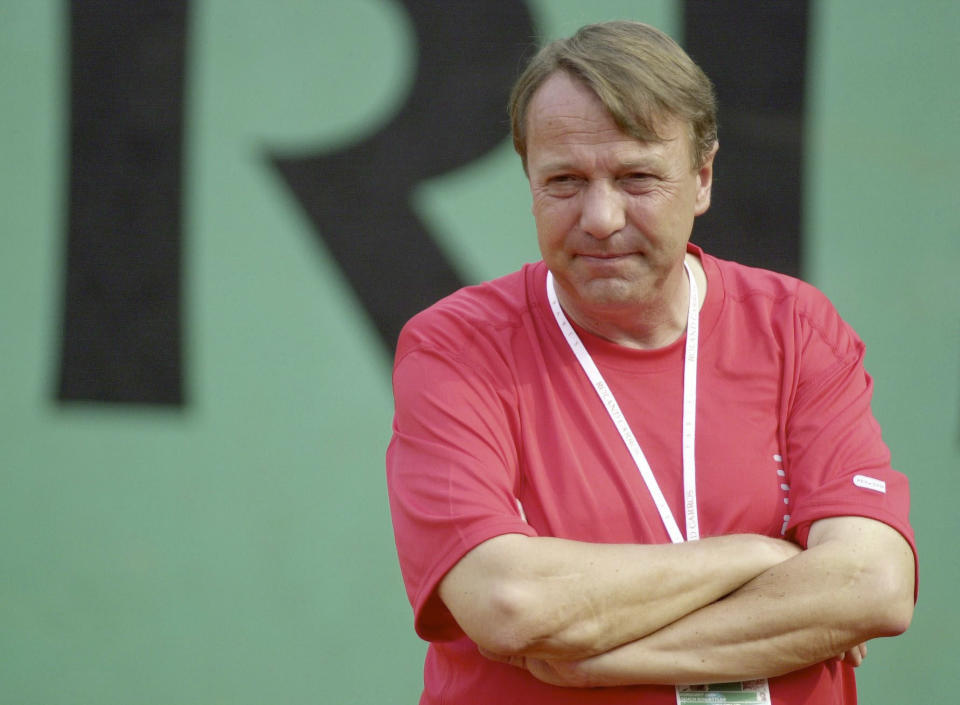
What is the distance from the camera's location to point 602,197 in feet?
6.36

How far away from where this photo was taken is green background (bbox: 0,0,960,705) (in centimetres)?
360

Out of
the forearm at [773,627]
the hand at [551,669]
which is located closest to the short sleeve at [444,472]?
the hand at [551,669]

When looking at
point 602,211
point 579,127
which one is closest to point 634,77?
point 579,127

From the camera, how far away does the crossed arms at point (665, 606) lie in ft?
5.91

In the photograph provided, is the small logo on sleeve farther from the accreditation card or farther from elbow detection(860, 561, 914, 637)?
the accreditation card

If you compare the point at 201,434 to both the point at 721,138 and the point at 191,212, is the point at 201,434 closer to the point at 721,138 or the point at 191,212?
the point at 191,212

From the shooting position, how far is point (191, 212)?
11.9ft

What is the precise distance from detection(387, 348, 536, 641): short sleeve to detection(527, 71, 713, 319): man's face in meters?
0.27

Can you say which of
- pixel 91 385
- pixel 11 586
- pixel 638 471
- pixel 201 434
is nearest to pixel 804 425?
pixel 638 471

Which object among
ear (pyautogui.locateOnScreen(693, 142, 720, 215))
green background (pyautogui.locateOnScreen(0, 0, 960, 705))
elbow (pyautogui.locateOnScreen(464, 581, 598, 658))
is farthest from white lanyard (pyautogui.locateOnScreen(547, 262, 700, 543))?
green background (pyautogui.locateOnScreen(0, 0, 960, 705))

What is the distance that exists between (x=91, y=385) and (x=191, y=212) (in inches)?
25.5

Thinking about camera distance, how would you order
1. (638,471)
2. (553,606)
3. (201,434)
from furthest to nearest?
1. (201,434)
2. (638,471)
3. (553,606)

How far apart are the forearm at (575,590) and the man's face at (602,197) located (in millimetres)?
466

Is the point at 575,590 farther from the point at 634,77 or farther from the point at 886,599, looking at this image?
the point at 634,77
